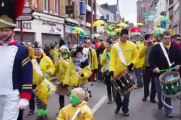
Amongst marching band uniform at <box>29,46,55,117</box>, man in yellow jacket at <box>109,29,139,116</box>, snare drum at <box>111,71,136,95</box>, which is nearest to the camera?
marching band uniform at <box>29,46,55,117</box>

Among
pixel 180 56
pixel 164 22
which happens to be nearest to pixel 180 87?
pixel 180 56

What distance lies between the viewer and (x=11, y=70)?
4941 mm

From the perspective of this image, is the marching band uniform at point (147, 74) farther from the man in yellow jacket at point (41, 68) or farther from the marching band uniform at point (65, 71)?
the man in yellow jacket at point (41, 68)

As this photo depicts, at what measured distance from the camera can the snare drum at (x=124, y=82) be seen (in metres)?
9.22

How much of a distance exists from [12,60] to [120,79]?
459cm

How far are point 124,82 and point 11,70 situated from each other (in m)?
4.60

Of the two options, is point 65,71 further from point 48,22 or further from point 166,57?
point 48,22

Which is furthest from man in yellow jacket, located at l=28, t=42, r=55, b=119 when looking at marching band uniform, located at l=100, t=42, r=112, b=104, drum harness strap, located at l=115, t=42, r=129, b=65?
marching band uniform, located at l=100, t=42, r=112, b=104

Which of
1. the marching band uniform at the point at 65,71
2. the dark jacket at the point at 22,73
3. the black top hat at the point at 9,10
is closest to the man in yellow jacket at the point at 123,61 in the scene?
the marching band uniform at the point at 65,71

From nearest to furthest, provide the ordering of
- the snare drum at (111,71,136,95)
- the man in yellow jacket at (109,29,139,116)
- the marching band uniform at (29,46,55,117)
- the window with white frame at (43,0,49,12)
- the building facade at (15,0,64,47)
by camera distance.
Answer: the marching band uniform at (29,46,55,117), the snare drum at (111,71,136,95), the man in yellow jacket at (109,29,139,116), the building facade at (15,0,64,47), the window with white frame at (43,0,49,12)

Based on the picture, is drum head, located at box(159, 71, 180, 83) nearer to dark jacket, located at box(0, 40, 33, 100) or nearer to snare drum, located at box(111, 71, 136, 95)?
snare drum, located at box(111, 71, 136, 95)

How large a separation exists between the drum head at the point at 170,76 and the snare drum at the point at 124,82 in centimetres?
115

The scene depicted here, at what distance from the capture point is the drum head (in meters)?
8.07

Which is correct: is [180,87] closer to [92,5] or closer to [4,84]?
[4,84]
